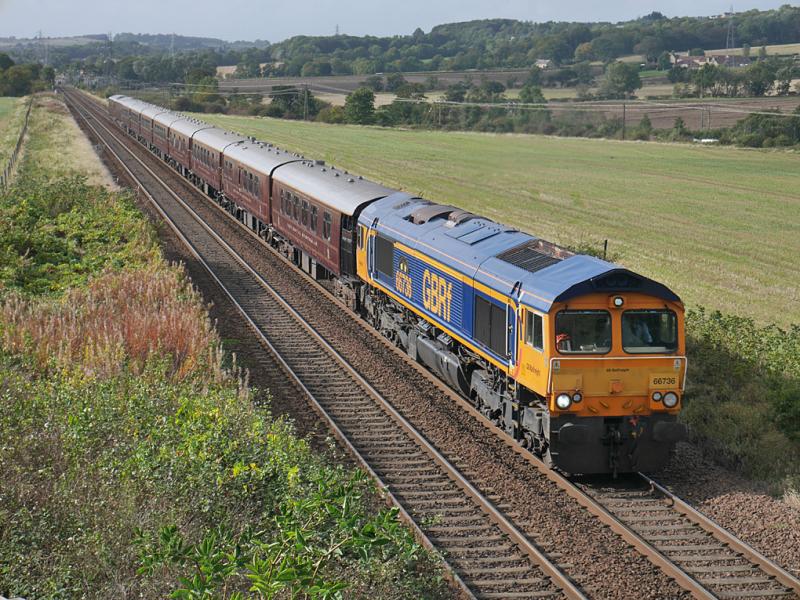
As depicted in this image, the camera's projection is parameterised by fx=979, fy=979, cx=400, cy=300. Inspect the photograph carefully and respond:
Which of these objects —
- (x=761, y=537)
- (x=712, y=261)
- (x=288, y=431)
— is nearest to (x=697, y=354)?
(x=761, y=537)

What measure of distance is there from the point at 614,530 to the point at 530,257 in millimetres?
4721

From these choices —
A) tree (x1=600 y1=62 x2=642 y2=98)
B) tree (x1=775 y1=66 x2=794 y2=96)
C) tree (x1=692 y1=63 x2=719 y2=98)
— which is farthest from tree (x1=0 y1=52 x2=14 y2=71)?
tree (x1=775 y1=66 x2=794 y2=96)

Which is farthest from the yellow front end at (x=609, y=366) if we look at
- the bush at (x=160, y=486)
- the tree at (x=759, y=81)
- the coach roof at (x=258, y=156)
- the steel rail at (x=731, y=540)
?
the tree at (x=759, y=81)

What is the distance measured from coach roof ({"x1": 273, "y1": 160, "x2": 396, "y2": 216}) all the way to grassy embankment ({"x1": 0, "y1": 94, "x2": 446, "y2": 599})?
6.24m

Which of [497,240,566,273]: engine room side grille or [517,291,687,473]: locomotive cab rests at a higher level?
[497,240,566,273]: engine room side grille

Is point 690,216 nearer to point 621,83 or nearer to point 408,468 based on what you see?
point 408,468

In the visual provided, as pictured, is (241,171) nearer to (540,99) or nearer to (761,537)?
(761,537)

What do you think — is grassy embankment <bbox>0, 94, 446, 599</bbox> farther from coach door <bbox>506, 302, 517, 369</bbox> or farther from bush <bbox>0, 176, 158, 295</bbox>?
bush <bbox>0, 176, 158, 295</bbox>

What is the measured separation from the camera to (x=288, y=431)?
13.8 meters

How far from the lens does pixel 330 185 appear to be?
88.1 ft

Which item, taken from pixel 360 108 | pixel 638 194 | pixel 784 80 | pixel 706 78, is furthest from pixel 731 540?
pixel 706 78

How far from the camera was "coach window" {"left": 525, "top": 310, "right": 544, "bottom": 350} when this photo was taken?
1363 centimetres

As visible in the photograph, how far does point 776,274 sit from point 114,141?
5742 cm

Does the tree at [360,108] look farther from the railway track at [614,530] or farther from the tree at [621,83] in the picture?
the railway track at [614,530]
